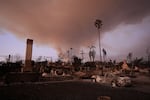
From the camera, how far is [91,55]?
90562 millimetres

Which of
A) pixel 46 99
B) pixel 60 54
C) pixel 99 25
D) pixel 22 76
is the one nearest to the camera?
pixel 46 99

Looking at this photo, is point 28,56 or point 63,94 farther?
point 28,56

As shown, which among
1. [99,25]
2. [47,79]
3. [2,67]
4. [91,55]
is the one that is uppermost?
[99,25]

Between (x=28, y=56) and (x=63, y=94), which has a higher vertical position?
(x=28, y=56)

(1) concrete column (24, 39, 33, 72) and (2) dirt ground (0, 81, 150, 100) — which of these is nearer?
(2) dirt ground (0, 81, 150, 100)

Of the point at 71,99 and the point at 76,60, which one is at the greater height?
the point at 76,60

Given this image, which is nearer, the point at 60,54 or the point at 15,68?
the point at 15,68

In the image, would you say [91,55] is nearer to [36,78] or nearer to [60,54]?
[60,54]

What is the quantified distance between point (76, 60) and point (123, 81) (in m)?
48.4

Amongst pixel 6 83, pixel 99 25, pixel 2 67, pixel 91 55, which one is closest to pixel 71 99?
pixel 6 83

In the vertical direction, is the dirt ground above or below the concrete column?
below

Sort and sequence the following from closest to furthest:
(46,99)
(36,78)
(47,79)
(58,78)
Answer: (46,99), (36,78), (47,79), (58,78)

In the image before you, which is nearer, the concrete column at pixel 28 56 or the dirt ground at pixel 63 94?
the dirt ground at pixel 63 94

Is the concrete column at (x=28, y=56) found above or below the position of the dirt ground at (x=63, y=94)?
above
